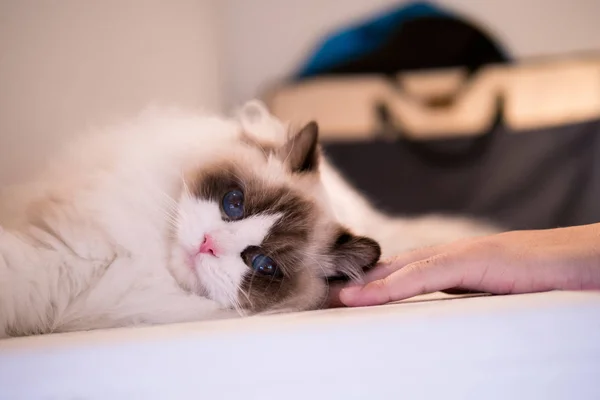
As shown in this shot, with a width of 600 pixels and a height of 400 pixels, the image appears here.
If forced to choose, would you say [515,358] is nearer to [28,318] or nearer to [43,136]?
[28,318]

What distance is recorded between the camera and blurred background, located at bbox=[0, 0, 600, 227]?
4.58 ft

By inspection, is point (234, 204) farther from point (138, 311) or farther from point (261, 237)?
point (138, 311)

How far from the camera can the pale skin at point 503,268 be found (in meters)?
0.78

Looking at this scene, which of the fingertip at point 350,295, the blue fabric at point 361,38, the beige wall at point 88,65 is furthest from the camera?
the blue fabric at point 361,38

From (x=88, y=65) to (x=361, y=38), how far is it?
5.15ft

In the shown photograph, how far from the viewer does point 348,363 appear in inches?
23.3

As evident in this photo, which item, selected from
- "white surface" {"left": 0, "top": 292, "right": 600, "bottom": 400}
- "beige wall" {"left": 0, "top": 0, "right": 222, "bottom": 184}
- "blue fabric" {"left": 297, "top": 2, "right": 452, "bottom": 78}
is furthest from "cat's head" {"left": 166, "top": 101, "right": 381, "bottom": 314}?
"blue fabric" {"left": 297, "top": 2, "right": 452, "bottom": 78}

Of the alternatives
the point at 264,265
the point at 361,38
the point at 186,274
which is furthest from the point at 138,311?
the point at 361,38

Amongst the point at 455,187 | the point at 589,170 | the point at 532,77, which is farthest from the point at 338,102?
the point at 589,170

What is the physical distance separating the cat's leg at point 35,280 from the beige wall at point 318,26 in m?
2.08

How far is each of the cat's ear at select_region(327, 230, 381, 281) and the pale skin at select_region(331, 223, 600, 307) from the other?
0.36 feet

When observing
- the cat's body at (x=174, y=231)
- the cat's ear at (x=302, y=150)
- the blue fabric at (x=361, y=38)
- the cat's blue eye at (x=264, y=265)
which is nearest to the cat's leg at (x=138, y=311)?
the cat's body at (x=174, y=231)

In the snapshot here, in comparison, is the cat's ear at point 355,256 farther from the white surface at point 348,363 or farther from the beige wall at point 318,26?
the beige wall at point 318,26

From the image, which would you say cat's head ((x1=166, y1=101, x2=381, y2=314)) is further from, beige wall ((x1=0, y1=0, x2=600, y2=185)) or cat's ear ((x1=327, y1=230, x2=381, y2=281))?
beige wall ((x1=0, y1=0, x2=600, y2=185))
